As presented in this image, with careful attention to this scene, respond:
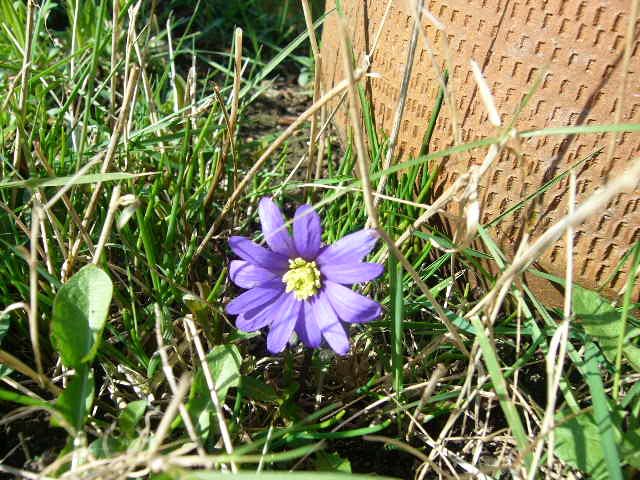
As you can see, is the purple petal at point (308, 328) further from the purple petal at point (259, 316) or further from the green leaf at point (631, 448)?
the green leaf at point (631, 448)

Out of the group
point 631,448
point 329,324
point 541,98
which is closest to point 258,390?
point 329,324

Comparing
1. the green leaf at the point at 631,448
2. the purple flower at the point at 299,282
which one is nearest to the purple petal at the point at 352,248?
the purple flower at the point at 299,282

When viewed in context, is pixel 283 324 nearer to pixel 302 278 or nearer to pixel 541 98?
pixel 302 278

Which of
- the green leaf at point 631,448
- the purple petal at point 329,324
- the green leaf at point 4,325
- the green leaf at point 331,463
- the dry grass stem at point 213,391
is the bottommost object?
the green leaf at point 331,463

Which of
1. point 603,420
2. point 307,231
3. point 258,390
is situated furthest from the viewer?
point 258,390

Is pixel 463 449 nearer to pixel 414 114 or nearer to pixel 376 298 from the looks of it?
pixel 376 298

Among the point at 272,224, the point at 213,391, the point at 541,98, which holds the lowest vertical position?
the point at 213,391

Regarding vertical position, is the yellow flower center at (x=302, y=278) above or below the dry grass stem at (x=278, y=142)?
below
